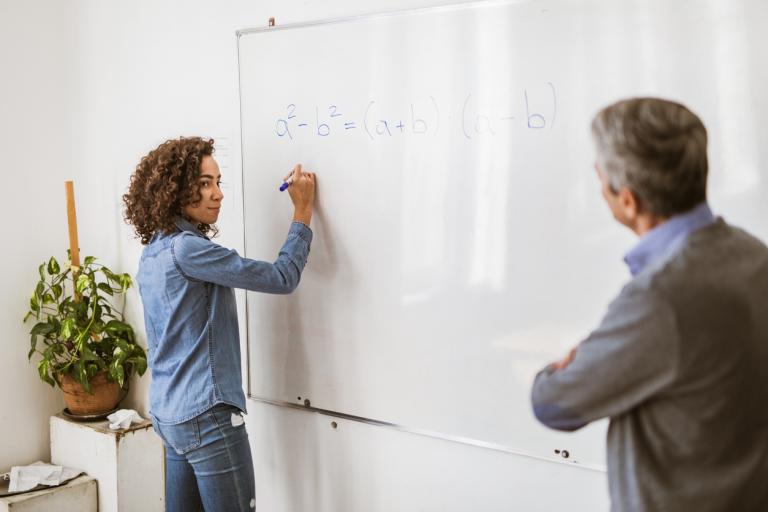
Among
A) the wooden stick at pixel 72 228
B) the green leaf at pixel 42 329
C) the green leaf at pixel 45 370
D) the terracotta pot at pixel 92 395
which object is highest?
the wooden stick at pixel 72 228

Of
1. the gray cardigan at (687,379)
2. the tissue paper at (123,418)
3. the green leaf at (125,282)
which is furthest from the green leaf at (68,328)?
the gray cardigan at (687,379)

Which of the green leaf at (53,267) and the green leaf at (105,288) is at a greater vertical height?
the green leaf at (53,267)

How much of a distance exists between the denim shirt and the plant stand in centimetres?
72

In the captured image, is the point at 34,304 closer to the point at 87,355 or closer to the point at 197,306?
the point at 87,355

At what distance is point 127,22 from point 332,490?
6.02ft

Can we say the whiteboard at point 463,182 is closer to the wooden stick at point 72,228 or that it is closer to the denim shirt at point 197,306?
the denim shirt at point 197,306

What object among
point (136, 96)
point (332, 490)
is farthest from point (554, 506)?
point (136, 96)

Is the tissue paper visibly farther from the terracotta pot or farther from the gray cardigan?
the gray cardigan

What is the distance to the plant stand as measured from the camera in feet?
9.09

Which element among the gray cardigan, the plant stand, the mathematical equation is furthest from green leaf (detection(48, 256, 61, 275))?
the gray cardigan

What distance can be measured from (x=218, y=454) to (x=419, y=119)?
41.1 inches

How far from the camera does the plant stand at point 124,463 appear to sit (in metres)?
2.77

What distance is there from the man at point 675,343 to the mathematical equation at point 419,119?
0.64m

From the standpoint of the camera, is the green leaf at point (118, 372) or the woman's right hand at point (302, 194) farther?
the green leaf at point (118, 372)
